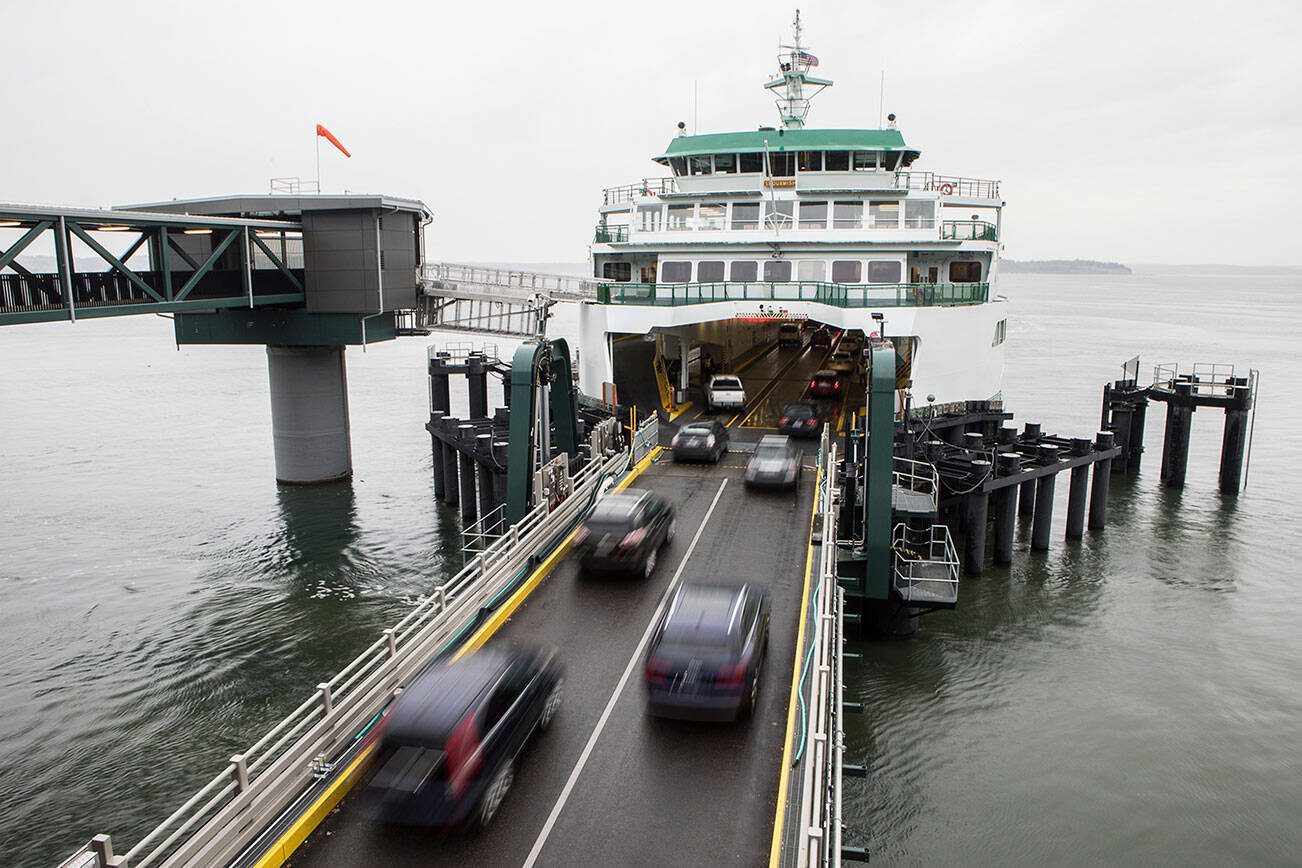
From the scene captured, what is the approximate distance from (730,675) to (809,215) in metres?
28.7

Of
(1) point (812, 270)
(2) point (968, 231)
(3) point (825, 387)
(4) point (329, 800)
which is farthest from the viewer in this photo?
(2) point (968, 231)

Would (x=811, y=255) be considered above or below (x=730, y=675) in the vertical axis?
above

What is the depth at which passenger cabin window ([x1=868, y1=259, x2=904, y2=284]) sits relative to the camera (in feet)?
117

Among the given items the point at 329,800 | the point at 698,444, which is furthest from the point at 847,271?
the point at 329,800

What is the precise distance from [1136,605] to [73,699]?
Result: 29769 millimetres

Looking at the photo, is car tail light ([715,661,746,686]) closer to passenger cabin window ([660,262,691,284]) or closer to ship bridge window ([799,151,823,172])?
passenger cabin window ([660,262,691,284])

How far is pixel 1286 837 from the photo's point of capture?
1683cm

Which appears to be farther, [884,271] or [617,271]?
[617,271]

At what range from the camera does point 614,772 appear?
12.1 meters

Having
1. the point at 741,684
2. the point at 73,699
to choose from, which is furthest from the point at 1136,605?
the point at 73,699

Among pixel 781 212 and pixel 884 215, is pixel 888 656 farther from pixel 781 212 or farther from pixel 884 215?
pixel 781 212

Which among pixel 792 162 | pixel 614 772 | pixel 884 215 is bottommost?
pixel 614 772

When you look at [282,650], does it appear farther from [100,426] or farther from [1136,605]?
[100,426]

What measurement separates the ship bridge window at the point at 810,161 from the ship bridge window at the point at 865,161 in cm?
154
